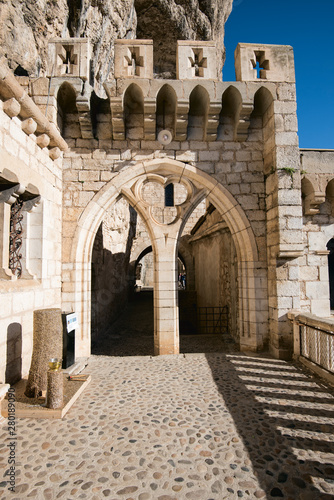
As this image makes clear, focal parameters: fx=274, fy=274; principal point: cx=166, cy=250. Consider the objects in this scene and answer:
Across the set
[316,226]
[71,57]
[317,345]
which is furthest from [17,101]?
[316,226]

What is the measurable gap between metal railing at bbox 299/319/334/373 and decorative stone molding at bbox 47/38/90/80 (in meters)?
5.08

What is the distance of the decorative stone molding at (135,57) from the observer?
4.42 m

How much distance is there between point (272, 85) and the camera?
15.0 ft

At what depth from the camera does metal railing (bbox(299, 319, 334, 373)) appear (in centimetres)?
344

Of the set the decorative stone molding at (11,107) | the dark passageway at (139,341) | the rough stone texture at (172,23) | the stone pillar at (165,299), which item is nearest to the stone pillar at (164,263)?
the stone pillar at (165,299)

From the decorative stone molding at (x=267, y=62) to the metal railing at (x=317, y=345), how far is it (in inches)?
160

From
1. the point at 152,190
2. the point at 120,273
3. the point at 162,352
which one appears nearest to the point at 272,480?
the point at 162,352

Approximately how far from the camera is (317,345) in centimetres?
369

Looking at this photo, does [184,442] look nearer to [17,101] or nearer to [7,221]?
[7,221]

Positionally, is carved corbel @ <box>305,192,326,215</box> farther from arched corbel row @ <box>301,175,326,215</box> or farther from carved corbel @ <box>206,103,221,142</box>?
carved corbel @ <box>206,103,221,142</box>

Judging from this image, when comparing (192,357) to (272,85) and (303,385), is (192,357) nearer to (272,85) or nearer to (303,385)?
→ (303,385)

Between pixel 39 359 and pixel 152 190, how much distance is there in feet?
34.6

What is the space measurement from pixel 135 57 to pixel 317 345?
17.1 ft

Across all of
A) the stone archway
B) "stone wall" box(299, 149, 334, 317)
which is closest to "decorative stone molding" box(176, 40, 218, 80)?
the stone archway
